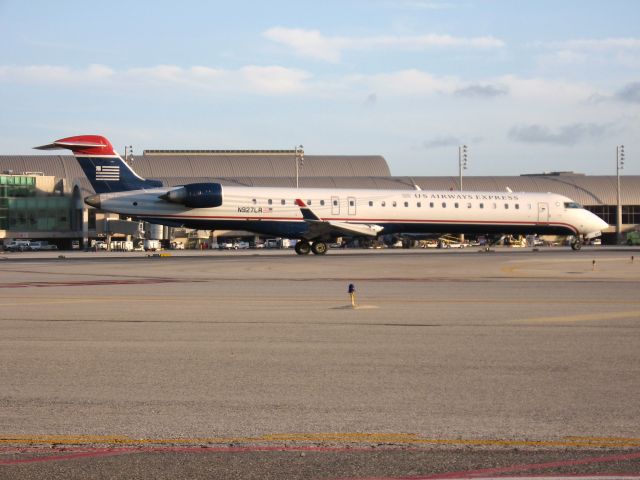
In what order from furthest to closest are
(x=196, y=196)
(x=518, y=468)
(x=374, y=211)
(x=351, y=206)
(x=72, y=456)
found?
1. (x=374, y=211)
2. (x=351, y=206)
3. (x=196, y=196)
4. (x=72, y=456)
5. (x=518, y=468)

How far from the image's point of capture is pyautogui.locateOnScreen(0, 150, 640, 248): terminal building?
88.1 metres

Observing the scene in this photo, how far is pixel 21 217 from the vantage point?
88875 millimetres

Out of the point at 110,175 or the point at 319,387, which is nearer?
the point at 319,387

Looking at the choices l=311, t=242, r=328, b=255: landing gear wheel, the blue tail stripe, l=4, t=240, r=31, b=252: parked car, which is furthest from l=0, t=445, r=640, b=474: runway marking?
l=4, t=240, r=31, b=252: parked car

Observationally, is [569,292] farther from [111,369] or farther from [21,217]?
[21,217]

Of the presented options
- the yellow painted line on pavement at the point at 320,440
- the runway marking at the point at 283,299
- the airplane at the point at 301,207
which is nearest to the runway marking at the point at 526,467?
the yellow painted line on pavement at the point at 320,440

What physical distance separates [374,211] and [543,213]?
10.7 metres

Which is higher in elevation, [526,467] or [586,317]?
[586,317]

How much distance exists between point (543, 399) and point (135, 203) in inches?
1526

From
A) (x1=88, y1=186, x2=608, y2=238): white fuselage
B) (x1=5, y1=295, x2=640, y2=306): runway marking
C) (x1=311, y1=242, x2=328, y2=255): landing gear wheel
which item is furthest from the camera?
(x1=311, y1=242, x2=328, y2=255): landing gear wheel

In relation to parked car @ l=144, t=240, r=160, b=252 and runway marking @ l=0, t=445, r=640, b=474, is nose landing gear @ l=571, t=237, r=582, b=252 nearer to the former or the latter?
parked car @ l=144, t=240, r=160, b=252

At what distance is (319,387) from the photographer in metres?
9.70

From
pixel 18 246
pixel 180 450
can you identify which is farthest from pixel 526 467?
pixel 18 246

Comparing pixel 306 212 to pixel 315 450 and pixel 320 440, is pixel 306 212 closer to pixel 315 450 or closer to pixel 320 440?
pixel 320 440
